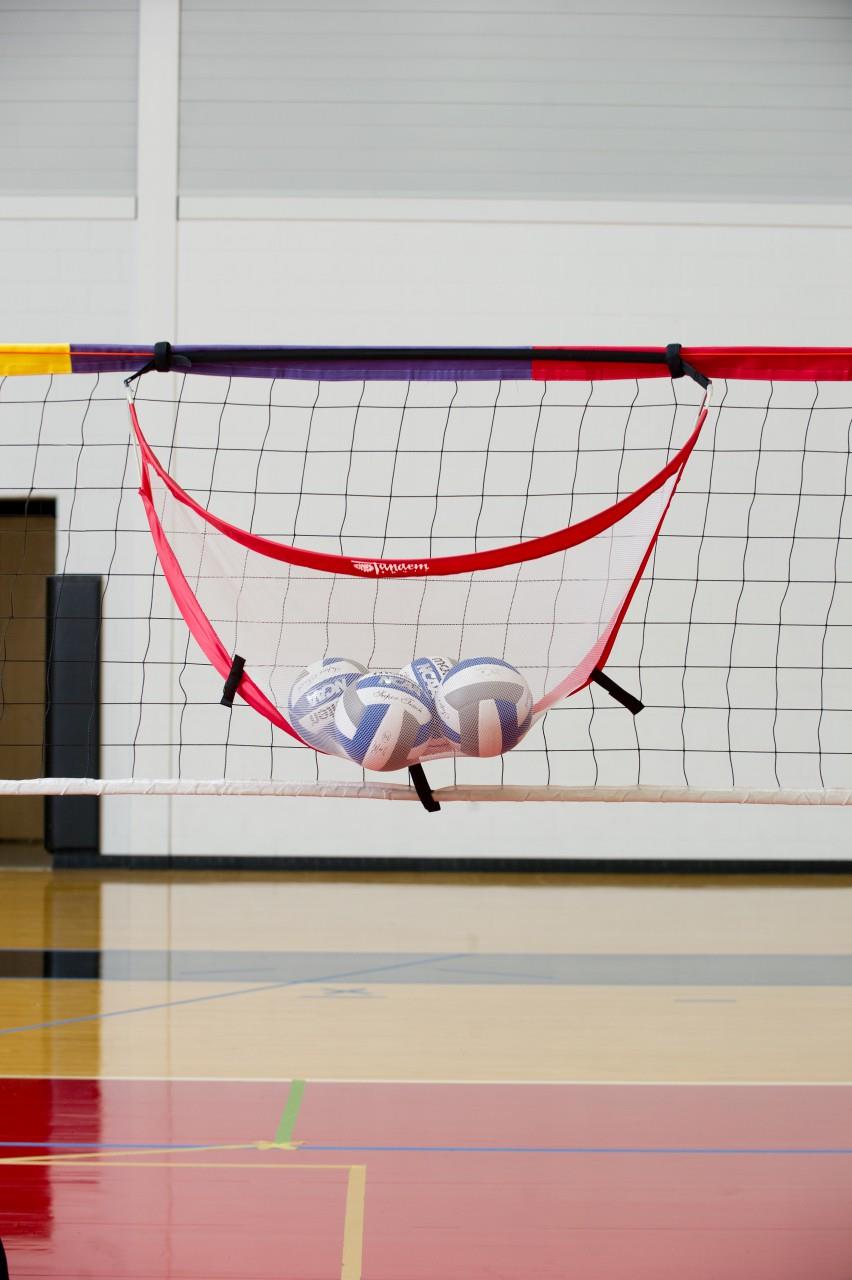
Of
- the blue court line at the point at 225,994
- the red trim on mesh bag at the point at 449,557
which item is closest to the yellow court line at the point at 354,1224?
the red trim on mesh bag at the point at 449,557

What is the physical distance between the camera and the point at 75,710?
7973 mm

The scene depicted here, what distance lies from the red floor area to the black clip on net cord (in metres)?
1.92

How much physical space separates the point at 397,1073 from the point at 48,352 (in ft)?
7.55

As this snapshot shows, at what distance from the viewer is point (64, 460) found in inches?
315

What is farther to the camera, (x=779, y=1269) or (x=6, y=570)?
(x=6, y=570)

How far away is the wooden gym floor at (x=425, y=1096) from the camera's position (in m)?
2.56

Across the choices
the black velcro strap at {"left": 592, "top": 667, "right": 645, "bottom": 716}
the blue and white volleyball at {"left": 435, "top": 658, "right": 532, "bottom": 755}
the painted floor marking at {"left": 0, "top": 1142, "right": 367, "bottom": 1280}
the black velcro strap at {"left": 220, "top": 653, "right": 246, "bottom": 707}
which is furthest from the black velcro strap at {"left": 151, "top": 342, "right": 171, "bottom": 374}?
the painted floor marking at {"left": 0, "top": 1142, "right": 367, "bottom": 1280}

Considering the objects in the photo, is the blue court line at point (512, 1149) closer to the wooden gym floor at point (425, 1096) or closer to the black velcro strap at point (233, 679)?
the wooden gym floor at point (425, 1096)

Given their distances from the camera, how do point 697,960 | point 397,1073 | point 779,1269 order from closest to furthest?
point 779,1269
point 397,1073
point 697,960
